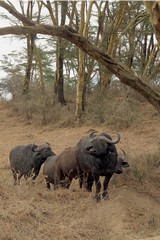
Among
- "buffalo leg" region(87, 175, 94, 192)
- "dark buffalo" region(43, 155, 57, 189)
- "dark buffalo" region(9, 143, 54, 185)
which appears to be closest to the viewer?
"buffalo leg" region(87, 175, 94, 192)

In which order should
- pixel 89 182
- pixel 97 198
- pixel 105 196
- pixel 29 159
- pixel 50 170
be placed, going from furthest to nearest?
pixel 29 159 → pixel 50 170 → pixel 89 182 → pixel 105 196 → pixel 97 198

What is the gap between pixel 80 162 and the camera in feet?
26.9

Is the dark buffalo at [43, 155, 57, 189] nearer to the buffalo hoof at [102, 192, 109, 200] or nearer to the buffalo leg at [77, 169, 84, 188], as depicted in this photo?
the buffalo leg at [77, 169, 84, 188]

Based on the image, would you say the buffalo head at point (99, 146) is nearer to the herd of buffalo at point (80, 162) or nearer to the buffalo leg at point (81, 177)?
the herd of buffalo at point (80, 162)

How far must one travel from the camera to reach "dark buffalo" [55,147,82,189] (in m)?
8.48

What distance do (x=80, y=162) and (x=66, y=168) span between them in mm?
490

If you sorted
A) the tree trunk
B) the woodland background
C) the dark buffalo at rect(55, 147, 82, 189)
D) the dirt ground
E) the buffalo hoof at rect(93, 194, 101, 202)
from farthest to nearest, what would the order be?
the tree trunk → the woodland background → the dark buffalo at rect(55, 147, 82, 189) → the buffalo hoof at rect(93, 194, 101, 202) → the dirt ground

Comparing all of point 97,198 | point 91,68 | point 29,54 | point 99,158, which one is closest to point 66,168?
point 99,158

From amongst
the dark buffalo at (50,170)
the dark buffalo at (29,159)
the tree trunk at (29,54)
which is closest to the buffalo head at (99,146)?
the dark buffalo at (50,170)

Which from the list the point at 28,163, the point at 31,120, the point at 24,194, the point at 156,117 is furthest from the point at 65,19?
the point at 24,194

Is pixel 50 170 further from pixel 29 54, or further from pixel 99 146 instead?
pixel 29 54

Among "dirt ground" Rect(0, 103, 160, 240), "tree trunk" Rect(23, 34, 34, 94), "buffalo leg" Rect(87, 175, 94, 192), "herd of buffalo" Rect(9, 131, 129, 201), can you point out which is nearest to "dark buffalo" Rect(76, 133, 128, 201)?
"herd of buffalo" Rect(9, 131, 129, 201)

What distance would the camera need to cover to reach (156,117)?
16.4 metres

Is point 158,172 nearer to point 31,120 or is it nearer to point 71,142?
point 71,142
